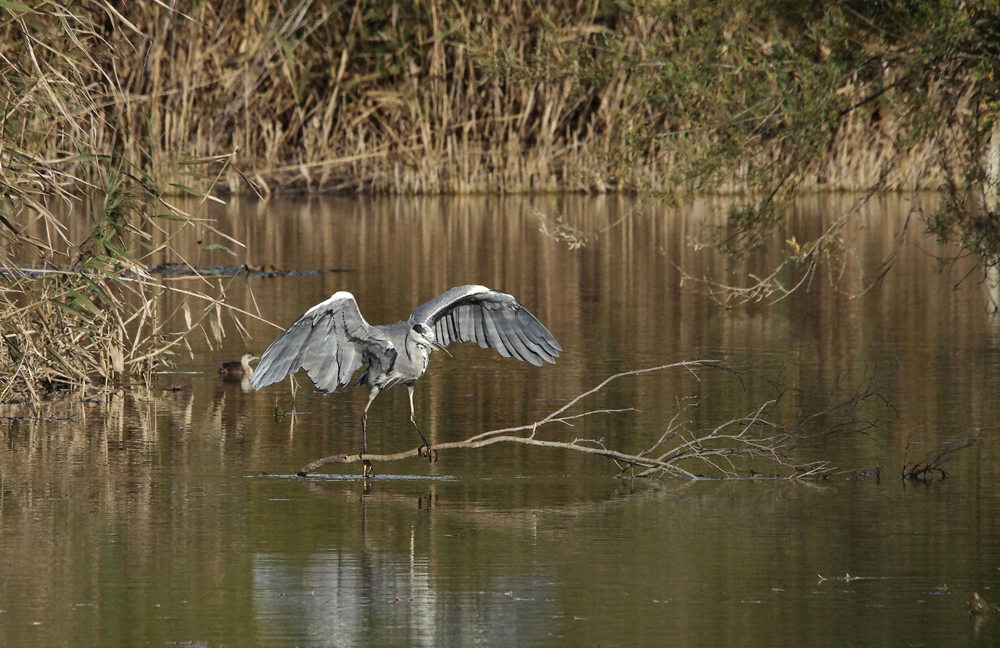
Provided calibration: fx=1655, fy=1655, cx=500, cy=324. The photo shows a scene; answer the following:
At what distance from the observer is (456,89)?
27734mm

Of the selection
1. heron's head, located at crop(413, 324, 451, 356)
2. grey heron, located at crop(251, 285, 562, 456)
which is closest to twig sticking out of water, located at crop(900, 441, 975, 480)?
grey heron, located at crop(251, 285, 562, 456)

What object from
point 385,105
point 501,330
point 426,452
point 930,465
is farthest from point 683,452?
point 385,105

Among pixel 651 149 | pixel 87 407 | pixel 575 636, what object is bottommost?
pixel 575 636

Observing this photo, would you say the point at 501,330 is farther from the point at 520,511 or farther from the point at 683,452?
the point at 520,511

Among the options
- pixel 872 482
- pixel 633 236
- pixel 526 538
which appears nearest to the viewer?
pixel 526 538

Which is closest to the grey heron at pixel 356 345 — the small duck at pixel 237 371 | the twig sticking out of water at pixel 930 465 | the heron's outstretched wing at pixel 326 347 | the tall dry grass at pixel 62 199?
the heron's outstretched wing at pixel 326 347

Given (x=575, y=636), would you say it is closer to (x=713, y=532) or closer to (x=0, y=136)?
(x=713, y=532)

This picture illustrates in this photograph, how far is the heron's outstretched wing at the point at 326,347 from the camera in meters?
7.51

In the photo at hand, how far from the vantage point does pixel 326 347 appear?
7672 mm

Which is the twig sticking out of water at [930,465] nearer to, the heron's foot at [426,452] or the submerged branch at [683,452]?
the submerged branch at [683,452]

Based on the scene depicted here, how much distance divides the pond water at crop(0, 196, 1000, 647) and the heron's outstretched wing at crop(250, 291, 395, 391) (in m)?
0.46

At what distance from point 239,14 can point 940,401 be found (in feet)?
68.1

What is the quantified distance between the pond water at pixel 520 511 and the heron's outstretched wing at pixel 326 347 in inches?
18.1

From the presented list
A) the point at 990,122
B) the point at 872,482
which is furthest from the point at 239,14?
the point at 872,482
